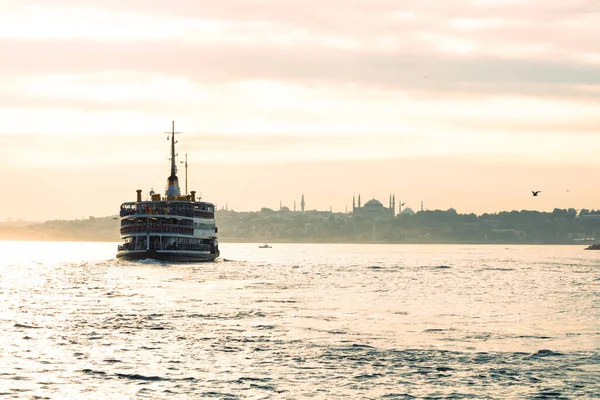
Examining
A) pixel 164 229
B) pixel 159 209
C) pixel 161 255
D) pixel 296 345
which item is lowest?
pixel 296 345

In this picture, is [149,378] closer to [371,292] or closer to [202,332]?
[202,332]

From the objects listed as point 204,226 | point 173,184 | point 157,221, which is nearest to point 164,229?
point 157,221

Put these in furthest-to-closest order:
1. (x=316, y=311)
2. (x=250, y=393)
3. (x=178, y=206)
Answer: (x=178, y=206), (x=316, y=311), (x=250, y=393)

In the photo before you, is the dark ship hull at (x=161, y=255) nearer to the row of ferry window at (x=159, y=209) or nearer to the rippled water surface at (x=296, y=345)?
the row of ferry window at (x=159, y=209)

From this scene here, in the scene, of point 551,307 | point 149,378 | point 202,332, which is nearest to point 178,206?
point 551,307

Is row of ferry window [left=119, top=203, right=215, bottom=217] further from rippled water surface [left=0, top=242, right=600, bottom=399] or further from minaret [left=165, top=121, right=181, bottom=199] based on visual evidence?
rippled water surface [left=0, top=242, right=600, bottom=399]

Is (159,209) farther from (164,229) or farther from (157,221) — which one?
(164,229)

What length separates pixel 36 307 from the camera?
63.6m

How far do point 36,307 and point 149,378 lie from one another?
32068 millimetres

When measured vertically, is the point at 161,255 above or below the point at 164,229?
below

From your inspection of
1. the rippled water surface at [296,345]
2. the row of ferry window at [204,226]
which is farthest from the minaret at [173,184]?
the rippled water surface at [296,345]

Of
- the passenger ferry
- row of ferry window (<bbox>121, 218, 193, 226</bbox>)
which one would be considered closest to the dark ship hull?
the passenger ferry

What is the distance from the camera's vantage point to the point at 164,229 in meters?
130

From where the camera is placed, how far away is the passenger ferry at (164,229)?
12950 centimetres
